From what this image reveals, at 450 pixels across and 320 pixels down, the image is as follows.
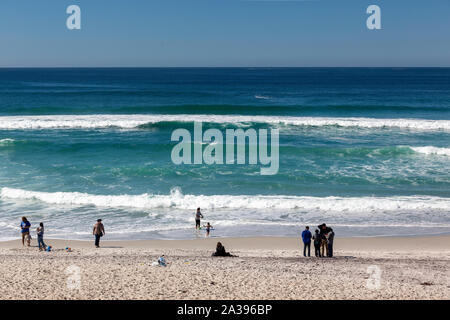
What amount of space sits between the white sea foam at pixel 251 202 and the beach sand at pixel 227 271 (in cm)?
340

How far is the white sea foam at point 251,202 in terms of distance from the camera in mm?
18031

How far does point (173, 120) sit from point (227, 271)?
29.8 metres

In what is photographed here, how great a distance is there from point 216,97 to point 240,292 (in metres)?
50.9

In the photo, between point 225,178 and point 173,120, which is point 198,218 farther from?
point 173,120

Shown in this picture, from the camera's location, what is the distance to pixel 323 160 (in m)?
25.7

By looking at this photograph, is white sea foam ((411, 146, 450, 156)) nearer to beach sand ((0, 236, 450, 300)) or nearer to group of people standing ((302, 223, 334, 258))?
beach sand ((0, 236, 450, 300))

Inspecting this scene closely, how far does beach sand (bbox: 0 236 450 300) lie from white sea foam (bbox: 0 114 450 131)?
78.6ft

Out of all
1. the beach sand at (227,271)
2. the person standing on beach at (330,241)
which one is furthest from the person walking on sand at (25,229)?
the person standing on beach at (330,241)

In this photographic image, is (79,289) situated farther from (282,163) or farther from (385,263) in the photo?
(282,163)

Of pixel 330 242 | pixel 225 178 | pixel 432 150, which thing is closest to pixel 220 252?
pixel 330 242

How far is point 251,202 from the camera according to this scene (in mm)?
18656

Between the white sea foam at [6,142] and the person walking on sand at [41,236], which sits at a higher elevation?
the white sea foam at [6,142]

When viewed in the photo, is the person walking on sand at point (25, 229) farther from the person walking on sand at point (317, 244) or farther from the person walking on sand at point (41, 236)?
the person walking on sand at point (317, 244)

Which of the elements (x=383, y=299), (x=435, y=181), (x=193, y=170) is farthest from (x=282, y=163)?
(x=383, y=299)
